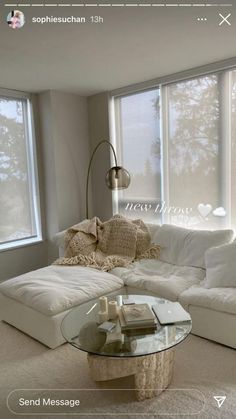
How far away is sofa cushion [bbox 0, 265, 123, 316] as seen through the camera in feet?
7.86

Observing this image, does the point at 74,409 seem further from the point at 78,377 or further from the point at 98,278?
the point at 98,278

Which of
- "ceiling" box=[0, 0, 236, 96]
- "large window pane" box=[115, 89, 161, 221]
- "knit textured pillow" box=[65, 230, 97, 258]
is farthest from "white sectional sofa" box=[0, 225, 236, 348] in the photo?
"ceiling" box=[0, 0, 236, 96]

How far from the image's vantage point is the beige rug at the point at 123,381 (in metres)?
1.72

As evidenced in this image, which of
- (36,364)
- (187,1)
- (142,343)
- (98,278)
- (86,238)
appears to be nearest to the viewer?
(142,343)

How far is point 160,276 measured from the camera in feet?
9.60

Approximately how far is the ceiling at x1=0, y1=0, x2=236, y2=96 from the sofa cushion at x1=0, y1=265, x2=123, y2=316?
1.90 m

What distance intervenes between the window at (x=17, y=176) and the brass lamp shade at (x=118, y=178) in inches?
45.5

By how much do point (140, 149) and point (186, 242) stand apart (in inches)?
52.5

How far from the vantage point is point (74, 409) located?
5.77 ft

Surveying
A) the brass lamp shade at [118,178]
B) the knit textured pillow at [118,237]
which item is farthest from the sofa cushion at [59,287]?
the brass lamp shade at [118,178]

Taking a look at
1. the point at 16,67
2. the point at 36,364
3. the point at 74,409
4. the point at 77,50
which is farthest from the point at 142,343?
the point at 16,67

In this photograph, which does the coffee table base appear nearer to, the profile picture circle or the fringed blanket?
the fringed blanket

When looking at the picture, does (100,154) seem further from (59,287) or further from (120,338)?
(120,338)

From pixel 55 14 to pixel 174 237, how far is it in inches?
87.7
